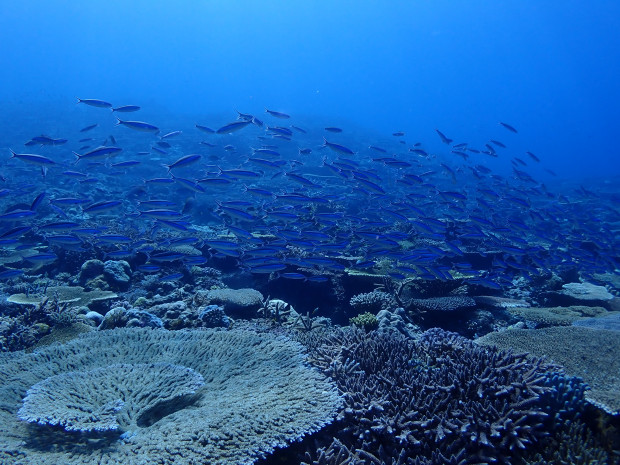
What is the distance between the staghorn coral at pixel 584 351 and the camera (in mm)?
3836

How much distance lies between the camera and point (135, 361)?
4.46 metres

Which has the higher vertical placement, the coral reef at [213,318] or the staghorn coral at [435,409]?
the staghorn coral at [435,409]

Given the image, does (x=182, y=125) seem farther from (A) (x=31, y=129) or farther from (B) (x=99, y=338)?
(B) (x=99, y=338)

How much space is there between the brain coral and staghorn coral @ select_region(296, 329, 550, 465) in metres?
0.31

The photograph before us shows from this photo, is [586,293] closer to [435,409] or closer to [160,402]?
[435,409]

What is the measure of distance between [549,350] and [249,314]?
5315mm

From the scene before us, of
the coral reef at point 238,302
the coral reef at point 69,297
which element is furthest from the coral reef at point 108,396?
the coral reef at point 69,297

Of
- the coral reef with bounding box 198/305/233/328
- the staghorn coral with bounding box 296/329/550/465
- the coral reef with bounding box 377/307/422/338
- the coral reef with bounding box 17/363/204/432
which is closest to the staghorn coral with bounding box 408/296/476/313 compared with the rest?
the coral reef with bounding box 377/307/422/338

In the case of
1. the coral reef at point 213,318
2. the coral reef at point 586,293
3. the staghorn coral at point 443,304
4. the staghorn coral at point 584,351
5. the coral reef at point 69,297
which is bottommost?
the coral reef at point 69,297

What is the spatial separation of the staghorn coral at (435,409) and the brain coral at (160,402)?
1.02ft

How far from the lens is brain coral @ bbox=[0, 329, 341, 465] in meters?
2.95

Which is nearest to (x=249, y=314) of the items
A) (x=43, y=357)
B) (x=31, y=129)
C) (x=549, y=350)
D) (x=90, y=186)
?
(x=43, y=357)

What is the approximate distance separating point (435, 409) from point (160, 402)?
2.61m

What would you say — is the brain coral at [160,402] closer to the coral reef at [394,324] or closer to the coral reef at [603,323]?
the coral reef at [394,324]
